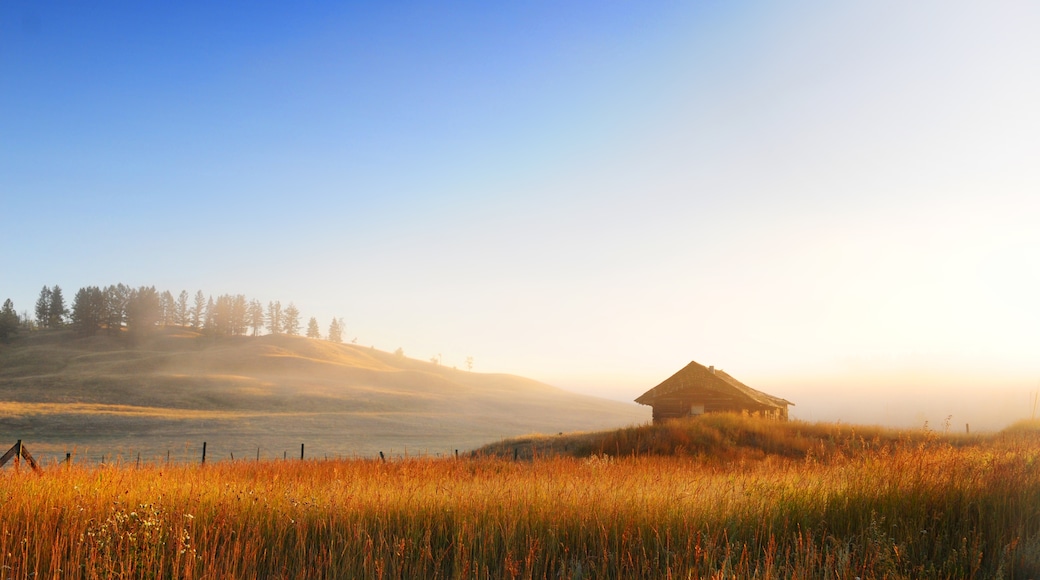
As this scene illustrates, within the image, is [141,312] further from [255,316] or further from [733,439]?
[733,439]

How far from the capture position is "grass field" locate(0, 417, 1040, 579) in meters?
5.41

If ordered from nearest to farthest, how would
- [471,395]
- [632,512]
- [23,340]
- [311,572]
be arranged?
1. [311,572]
2. [632,512]
3. [471,395]
4. [23,340]

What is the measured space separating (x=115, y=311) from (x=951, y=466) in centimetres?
13791

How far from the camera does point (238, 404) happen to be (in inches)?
2697

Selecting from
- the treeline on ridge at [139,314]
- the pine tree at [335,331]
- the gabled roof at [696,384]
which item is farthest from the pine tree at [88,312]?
the gabled roof at [696,384]

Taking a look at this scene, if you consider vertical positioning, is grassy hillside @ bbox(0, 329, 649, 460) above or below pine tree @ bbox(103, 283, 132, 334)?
below

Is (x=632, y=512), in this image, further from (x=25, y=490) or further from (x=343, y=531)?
(x=25, y=490)

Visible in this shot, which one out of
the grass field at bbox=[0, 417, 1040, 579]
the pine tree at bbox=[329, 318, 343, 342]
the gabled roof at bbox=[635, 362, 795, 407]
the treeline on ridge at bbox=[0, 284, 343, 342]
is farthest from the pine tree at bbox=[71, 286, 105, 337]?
the grass field at bbox=[0, 417, 1040, 579]

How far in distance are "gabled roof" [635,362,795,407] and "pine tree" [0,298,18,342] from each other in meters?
113

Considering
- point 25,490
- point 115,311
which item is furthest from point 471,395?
point 25,490

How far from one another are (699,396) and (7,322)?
119 m

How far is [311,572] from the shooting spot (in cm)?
539

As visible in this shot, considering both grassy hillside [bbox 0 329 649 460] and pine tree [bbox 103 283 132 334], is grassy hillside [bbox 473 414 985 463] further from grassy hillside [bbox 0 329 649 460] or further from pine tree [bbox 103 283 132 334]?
pine tree [bbox 103 283 132 334]

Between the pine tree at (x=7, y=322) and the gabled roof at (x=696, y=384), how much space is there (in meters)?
113
